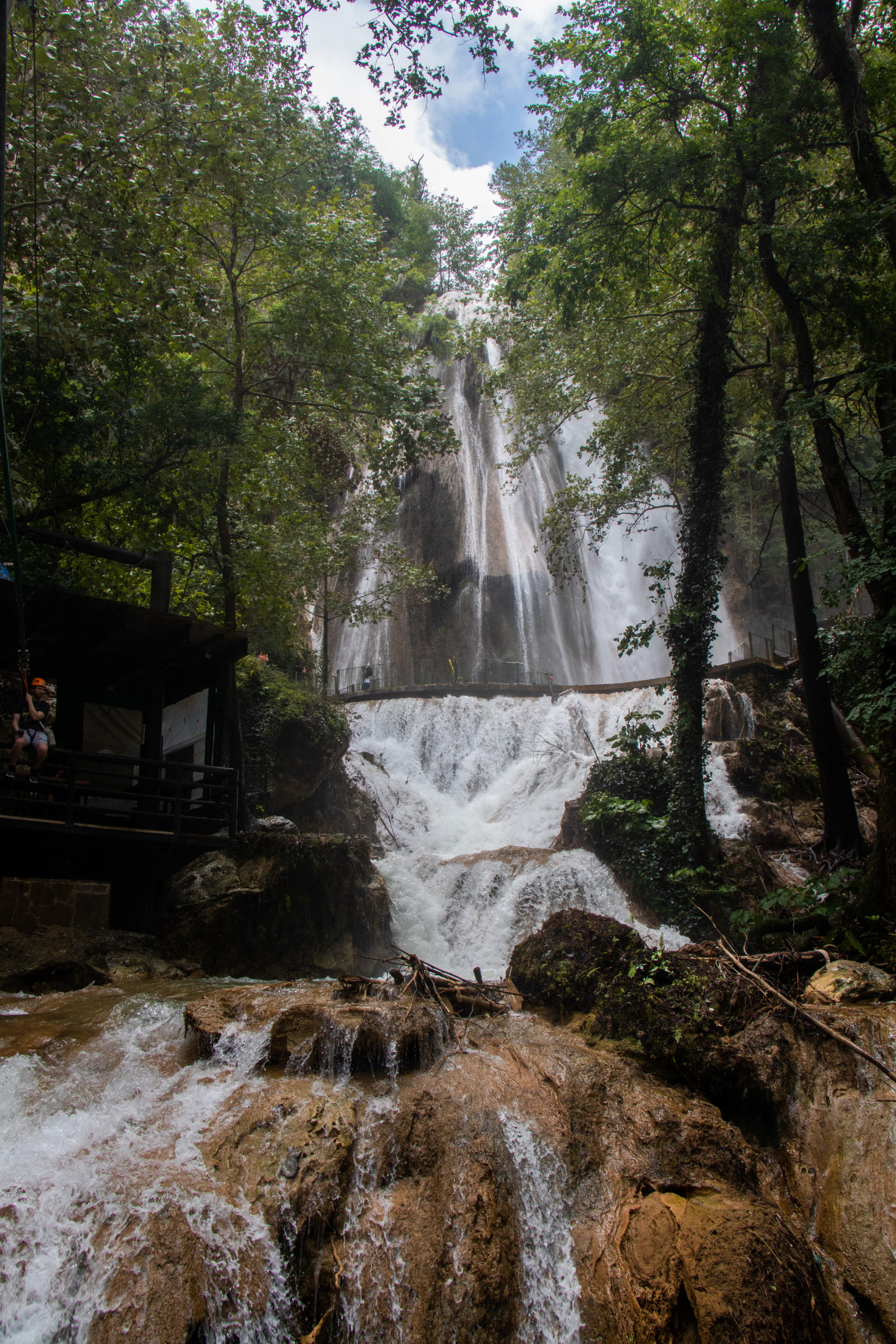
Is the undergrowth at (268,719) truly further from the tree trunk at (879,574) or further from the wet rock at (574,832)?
the tree trunk at (879,574)

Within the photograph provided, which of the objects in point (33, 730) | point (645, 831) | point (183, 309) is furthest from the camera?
point (645, 831)

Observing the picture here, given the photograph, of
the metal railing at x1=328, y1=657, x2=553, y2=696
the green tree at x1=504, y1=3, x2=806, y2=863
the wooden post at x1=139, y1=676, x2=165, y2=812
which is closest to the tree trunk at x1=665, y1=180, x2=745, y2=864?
the green tree at x1=504, y1=3, x2=806, y2=863

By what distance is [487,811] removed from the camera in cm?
1841

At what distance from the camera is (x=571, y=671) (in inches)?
1204

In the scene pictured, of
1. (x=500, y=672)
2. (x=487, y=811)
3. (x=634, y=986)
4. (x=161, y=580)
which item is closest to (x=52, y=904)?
(x=161, y=580)

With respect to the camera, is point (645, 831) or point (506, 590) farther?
point (506, 590)

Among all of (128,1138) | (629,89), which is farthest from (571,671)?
(128,1138)

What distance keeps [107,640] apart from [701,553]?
8977 millimetres

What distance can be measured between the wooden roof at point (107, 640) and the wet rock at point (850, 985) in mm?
8108

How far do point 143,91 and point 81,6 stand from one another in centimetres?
107

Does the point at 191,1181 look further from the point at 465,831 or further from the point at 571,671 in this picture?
the point at 571,671

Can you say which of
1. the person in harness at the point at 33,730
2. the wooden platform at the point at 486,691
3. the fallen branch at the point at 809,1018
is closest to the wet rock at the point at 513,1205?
the fallen branch at the point at 809,1018

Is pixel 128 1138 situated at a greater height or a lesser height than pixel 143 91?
lesser

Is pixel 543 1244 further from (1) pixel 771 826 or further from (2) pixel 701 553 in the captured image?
(1) pixel 771 826
